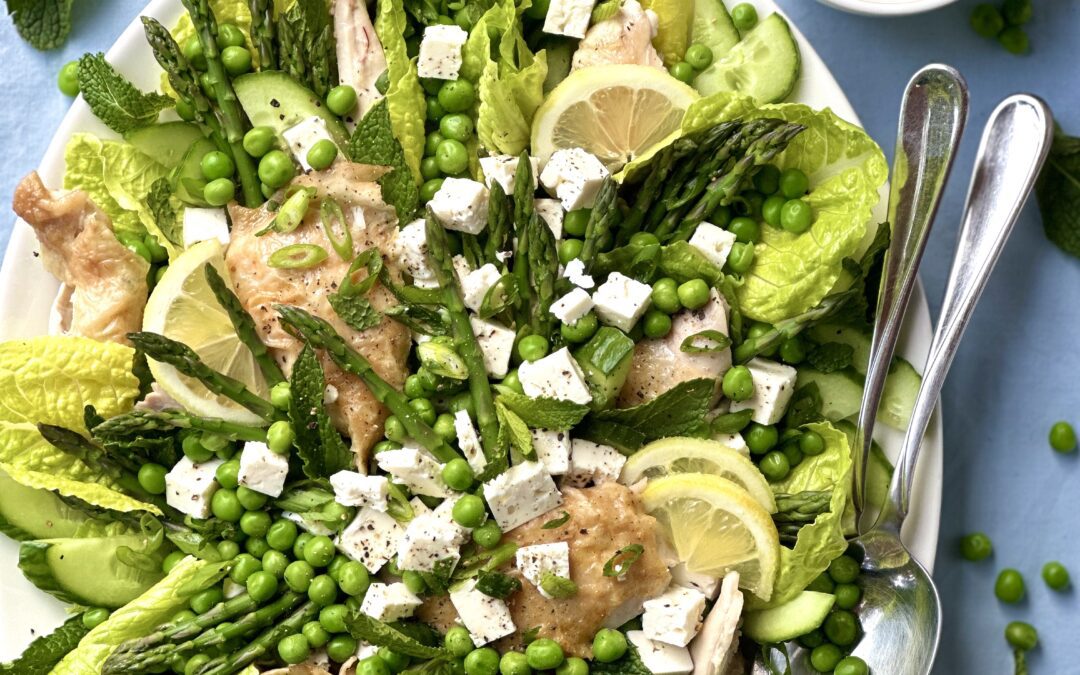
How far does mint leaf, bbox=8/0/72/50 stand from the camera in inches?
214

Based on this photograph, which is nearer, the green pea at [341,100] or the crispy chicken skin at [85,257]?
the crispy chicken skin at [85,257]

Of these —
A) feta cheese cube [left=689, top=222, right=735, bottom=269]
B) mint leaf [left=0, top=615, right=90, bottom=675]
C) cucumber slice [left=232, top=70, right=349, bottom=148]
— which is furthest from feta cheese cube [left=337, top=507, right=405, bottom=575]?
feta cheese cube [left=689, top=222, right=735, bottom=269]

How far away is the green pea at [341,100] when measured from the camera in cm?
466

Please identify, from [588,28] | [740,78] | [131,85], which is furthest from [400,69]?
[740,78]

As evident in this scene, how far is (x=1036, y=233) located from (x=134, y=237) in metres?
4.37

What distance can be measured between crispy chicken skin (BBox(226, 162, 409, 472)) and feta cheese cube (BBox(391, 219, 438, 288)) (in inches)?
5.3

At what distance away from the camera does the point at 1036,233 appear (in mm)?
5262

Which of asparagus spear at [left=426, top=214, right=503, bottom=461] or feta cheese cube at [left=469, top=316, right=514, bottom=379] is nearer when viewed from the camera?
asparagus spear at [left=426, top=214, right=503, bottom=461]

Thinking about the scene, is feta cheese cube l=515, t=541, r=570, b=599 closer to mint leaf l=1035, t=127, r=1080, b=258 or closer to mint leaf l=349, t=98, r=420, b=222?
mint leaf l=349, t=98, r=420, b=222

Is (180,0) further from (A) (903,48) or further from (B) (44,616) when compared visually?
(A) (903,48)

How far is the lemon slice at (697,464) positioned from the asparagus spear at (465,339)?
1.94ft

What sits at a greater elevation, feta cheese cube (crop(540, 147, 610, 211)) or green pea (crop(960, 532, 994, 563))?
feta cheese cube (crop(540, 147, 610, 211))

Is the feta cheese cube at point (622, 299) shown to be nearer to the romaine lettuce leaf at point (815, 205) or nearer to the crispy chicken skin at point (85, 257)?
the romaine lettuce leaf at point (815, 205)

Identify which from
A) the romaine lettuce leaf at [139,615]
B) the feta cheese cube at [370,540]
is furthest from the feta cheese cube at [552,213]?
the romaine lettuce leaf at [139,615]
